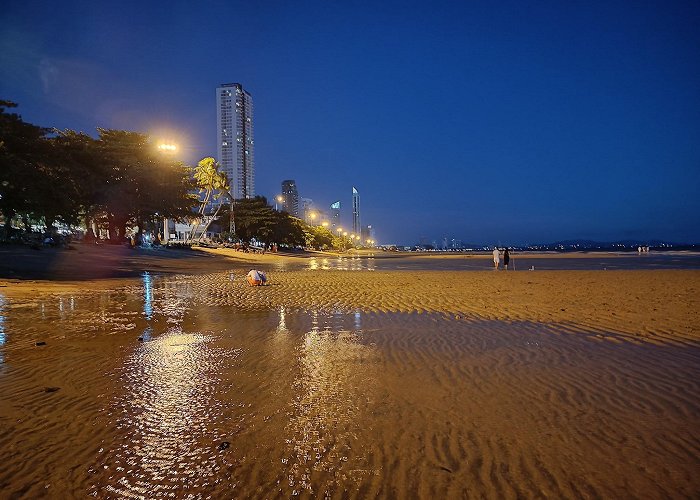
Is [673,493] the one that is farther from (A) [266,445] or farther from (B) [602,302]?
(B) [602,302]

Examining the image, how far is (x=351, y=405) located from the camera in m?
4.92

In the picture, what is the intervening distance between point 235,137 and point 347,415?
170 meters

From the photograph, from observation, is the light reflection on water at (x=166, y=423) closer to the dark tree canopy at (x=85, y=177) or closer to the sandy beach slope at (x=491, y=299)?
the sandy beach slope at (x=491, y=299)

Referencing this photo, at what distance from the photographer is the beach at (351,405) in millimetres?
3373

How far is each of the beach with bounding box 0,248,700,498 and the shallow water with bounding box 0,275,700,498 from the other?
0.02m

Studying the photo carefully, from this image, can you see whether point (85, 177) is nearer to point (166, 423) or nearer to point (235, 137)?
point (166, 423)

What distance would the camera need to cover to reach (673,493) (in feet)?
10.3

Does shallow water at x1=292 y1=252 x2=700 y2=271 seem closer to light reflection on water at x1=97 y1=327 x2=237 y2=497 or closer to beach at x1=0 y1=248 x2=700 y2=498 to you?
beach at x1=0 y1=248 x2=700 y2=498

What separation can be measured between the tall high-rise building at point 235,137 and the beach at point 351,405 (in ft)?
511

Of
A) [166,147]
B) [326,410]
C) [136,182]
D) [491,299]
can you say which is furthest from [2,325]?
[166,147]

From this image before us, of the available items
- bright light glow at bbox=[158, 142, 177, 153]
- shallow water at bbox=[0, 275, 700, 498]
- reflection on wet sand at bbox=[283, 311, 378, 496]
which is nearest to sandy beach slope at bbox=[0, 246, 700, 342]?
shallow water at bbox=[0, 275, 700, 498]

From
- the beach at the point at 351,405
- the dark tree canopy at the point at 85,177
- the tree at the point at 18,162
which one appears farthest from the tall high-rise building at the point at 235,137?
the beach at the point at 351,405

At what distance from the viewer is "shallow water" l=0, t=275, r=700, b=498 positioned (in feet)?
11.0

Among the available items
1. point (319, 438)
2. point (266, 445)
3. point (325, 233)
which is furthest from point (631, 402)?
point (325, 233)
